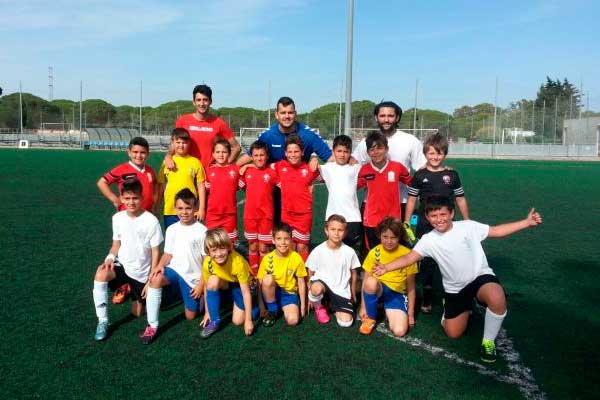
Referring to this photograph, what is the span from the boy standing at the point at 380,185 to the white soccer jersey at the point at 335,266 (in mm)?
466

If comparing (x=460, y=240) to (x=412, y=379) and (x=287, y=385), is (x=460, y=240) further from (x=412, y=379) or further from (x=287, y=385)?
(x=287, y=385)

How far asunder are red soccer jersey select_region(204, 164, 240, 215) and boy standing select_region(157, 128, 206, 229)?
0.35 feet

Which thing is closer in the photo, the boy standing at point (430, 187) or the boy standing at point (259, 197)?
the boy standing at point (430, 187)

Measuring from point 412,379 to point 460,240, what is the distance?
1185mm

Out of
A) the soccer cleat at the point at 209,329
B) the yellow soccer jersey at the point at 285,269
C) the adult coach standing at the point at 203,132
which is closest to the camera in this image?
the soccer cleat at the point at 209,329

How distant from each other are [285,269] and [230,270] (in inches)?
19.6

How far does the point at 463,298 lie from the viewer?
3990 mm

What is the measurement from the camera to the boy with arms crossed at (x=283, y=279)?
4.37 m

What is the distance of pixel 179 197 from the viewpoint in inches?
173

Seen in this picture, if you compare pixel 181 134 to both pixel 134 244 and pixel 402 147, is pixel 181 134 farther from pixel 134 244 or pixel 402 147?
pixel 402 147

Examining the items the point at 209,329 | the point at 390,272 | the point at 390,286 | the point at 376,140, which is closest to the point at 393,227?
the point at 390,272

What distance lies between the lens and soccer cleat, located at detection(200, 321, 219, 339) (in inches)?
156

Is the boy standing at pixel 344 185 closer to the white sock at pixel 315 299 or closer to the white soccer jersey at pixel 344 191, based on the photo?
the white soccer jersey at pixel 344 191

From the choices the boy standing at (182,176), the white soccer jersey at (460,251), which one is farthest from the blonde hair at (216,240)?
the white soccer jersey at (460,251)
